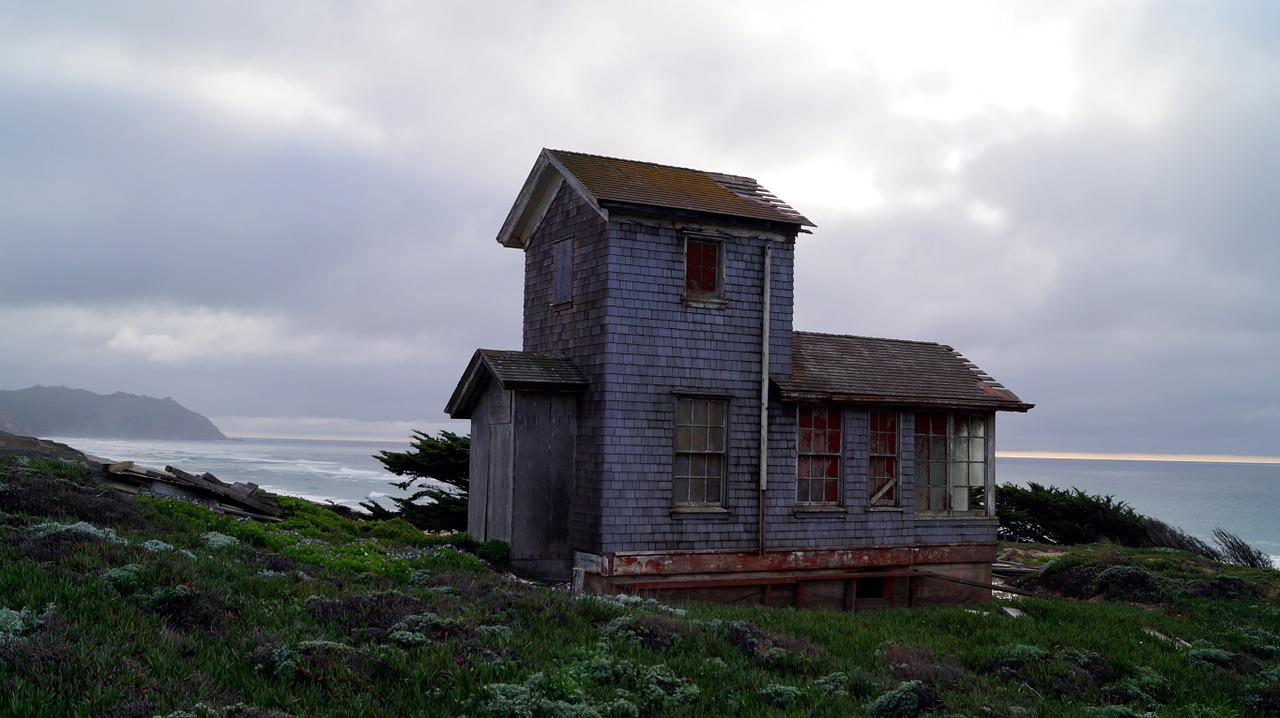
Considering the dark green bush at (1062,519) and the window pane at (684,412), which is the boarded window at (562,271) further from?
the dark green bush at (1062,519)

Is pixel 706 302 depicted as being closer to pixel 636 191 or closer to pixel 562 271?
pixel 636 191

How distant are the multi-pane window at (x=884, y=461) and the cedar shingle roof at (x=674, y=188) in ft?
14.4

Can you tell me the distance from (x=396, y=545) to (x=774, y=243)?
359 inches

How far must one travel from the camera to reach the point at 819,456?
60.8 feet

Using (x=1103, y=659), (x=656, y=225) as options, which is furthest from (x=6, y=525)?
(x=1103, y=659)

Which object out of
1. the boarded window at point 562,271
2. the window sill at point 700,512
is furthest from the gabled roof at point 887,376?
the boarded window at point 562,271

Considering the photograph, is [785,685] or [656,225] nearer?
[785,685]

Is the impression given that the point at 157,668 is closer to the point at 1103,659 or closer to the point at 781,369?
the point at 1103,659

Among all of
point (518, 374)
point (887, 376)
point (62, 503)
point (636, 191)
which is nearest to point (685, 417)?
point (518, 374)

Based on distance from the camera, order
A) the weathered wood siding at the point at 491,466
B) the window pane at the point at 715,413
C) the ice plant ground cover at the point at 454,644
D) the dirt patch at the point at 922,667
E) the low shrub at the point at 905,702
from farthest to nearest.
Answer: the window pane at the point at 715,413, the weathered wood siding at the point at 491,466, the dirt patch at the point at 922,667, the low shrub at the point at 905,702, the ice plant ground cover at the point at 454,644

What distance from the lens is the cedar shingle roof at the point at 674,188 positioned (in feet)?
55.8

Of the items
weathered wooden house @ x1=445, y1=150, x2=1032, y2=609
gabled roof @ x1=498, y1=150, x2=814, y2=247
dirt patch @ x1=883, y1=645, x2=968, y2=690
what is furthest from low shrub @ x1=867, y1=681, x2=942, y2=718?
gabled roof @ x1=498, y1=150, x2=814, y2=247

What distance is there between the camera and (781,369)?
18000mm

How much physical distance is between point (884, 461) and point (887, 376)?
1.79 meters
